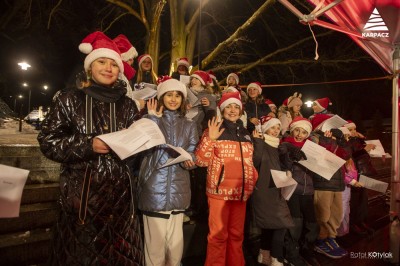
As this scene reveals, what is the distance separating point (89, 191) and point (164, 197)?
1.03 meters

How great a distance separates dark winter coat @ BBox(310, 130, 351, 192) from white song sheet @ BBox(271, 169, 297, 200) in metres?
1.12

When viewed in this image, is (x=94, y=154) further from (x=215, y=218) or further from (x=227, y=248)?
(x=227, y=248)

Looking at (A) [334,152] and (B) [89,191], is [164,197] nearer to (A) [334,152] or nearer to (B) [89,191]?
(B) [89,191]

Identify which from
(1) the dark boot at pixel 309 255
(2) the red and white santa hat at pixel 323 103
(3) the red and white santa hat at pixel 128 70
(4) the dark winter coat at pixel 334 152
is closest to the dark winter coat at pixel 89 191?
(3) the red and white santa hat at pixel 128 70

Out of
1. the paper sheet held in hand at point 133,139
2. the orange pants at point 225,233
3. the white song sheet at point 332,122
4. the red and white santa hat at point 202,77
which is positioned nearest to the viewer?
the paper sheet held in hand at point 133,139

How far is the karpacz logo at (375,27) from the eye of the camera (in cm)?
456

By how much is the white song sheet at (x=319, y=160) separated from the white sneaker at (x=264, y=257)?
137 centimetres

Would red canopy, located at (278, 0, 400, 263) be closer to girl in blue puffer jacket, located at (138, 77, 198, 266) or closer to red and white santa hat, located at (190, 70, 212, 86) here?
red and white santa hat, located at (190, 70, 212, 86)

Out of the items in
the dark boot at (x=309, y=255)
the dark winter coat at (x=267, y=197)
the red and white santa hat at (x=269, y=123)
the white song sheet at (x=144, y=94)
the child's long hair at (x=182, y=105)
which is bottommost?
the dark boot at (x=309, y=255)

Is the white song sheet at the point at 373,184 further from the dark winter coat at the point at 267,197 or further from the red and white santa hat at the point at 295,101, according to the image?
the dark winter coat at the point at 267,197

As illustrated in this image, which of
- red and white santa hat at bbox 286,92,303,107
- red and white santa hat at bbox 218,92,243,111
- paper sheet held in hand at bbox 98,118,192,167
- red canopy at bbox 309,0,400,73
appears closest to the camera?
paper sheet held in hand at bbox 98,118,192,167

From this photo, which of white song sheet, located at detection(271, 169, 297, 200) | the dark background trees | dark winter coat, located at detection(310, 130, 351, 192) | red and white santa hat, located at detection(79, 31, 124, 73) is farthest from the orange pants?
the dark background trees

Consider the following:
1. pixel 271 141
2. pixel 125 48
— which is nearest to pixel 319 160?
pixel 271 141

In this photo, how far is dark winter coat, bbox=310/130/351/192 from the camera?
4848mm
